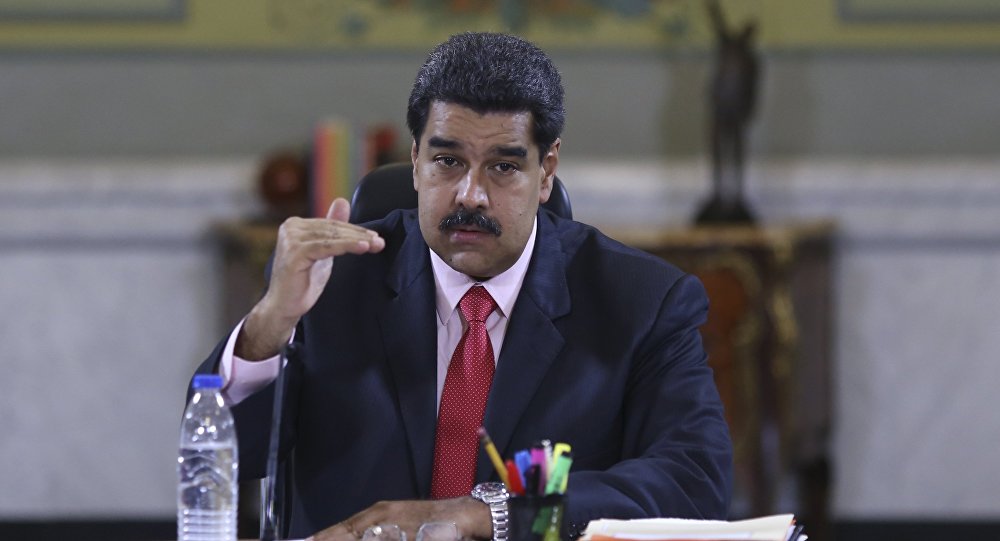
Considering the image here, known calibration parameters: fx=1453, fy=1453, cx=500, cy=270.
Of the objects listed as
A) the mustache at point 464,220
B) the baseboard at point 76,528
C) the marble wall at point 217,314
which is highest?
the mustache at point 464,220

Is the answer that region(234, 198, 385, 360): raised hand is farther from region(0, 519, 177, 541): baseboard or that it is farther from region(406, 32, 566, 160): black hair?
region(0, 519, 177, 541): baseboard

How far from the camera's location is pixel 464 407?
2.26m

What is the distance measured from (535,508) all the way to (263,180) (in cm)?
294

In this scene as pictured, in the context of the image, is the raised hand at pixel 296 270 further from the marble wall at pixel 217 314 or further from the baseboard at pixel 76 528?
the baseboard at pixel 76 528

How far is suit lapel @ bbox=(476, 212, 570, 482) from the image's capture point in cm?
221

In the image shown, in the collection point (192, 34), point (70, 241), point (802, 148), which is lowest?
point (70, 241)

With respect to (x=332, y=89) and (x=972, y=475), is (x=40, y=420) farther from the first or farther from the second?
(x=972, y=475)

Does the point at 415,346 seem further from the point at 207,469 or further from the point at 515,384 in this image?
the point at 207,469

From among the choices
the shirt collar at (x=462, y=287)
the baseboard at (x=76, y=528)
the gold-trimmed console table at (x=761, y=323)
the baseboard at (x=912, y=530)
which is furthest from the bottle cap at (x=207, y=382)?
the baseboard at (x=912, y=530)

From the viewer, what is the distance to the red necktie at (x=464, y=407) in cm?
223

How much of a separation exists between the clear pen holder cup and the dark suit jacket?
1.69 ft

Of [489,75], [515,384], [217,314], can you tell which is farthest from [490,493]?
[217,314]

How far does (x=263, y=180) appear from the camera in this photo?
442 centimetres

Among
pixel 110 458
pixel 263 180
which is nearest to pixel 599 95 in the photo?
pixel 263 180
